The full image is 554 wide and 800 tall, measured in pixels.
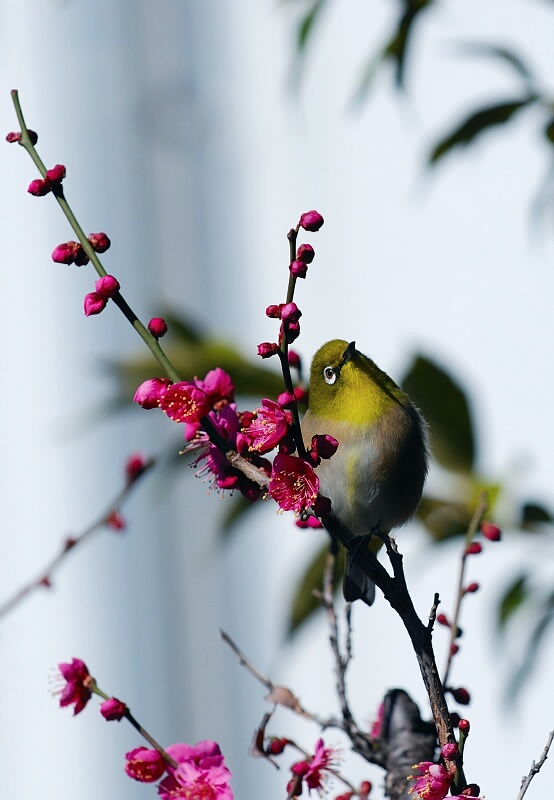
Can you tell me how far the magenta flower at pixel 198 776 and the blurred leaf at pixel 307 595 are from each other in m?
0.54

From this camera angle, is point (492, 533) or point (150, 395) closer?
point (150, 395)

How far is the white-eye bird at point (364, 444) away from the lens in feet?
3.54

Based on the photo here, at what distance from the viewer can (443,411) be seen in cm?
134

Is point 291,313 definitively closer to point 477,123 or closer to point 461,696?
point 461,696

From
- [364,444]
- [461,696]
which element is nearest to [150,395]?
[461,696]

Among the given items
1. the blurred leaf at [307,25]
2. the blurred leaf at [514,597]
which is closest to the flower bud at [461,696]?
the blurred leaf at [514,597]

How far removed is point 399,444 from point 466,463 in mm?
304

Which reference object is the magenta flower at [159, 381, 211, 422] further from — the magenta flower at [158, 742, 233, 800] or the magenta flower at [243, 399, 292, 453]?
the magenta flower at [158, 742, 233, 800]

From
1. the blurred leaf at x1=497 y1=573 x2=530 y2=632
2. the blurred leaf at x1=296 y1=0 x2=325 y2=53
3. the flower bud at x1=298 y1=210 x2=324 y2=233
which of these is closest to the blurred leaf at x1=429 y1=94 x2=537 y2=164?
the blurred leaf at x1=296 y1=0 x2=325 y2=53

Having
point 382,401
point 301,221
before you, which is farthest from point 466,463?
point 301,221

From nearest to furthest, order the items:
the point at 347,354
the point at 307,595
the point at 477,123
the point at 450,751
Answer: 1. the point at 450,751
2. the point at 347,354
3. the point at 307,595
4. the point at 477,123

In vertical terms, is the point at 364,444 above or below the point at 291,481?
above

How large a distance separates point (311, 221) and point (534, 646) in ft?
2.85

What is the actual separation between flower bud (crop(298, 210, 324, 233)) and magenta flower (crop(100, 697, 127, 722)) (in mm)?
343
